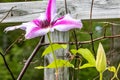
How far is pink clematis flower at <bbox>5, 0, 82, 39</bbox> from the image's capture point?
0.66m

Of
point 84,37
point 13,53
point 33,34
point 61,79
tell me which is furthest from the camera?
point 13,53

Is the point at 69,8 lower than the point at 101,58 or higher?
lower

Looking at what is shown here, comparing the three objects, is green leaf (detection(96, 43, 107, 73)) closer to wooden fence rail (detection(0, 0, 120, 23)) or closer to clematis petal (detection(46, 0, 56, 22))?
clematis petal (detection(46, 0, 56, 22))

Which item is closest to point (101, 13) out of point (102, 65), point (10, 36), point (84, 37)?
point (102, 65)

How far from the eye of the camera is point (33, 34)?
2.15 feet

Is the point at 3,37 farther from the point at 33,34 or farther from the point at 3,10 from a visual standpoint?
the point at 33,34

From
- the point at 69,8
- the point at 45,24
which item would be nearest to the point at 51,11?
the point at 45,24

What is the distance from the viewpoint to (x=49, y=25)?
0.68 m

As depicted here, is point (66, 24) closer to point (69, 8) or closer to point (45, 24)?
A: point (45, 24)

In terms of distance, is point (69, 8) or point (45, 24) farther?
point (69, 8)

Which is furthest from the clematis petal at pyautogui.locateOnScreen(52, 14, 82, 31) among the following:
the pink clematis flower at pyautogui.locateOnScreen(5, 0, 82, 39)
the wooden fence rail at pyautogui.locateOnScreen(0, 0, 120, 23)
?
the wooden fence rail at pyautogui.locateOnScreen(0, 0, 120, 23)

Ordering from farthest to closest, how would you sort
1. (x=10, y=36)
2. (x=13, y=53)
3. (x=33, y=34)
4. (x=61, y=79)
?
(x=10, y=36)
(x=13, y=53)
(x=61, y=79)
(x=33, y=34)

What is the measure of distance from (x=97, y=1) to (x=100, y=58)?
0.97m

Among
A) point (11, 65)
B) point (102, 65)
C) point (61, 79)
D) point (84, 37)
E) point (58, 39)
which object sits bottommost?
point (11, 65)
